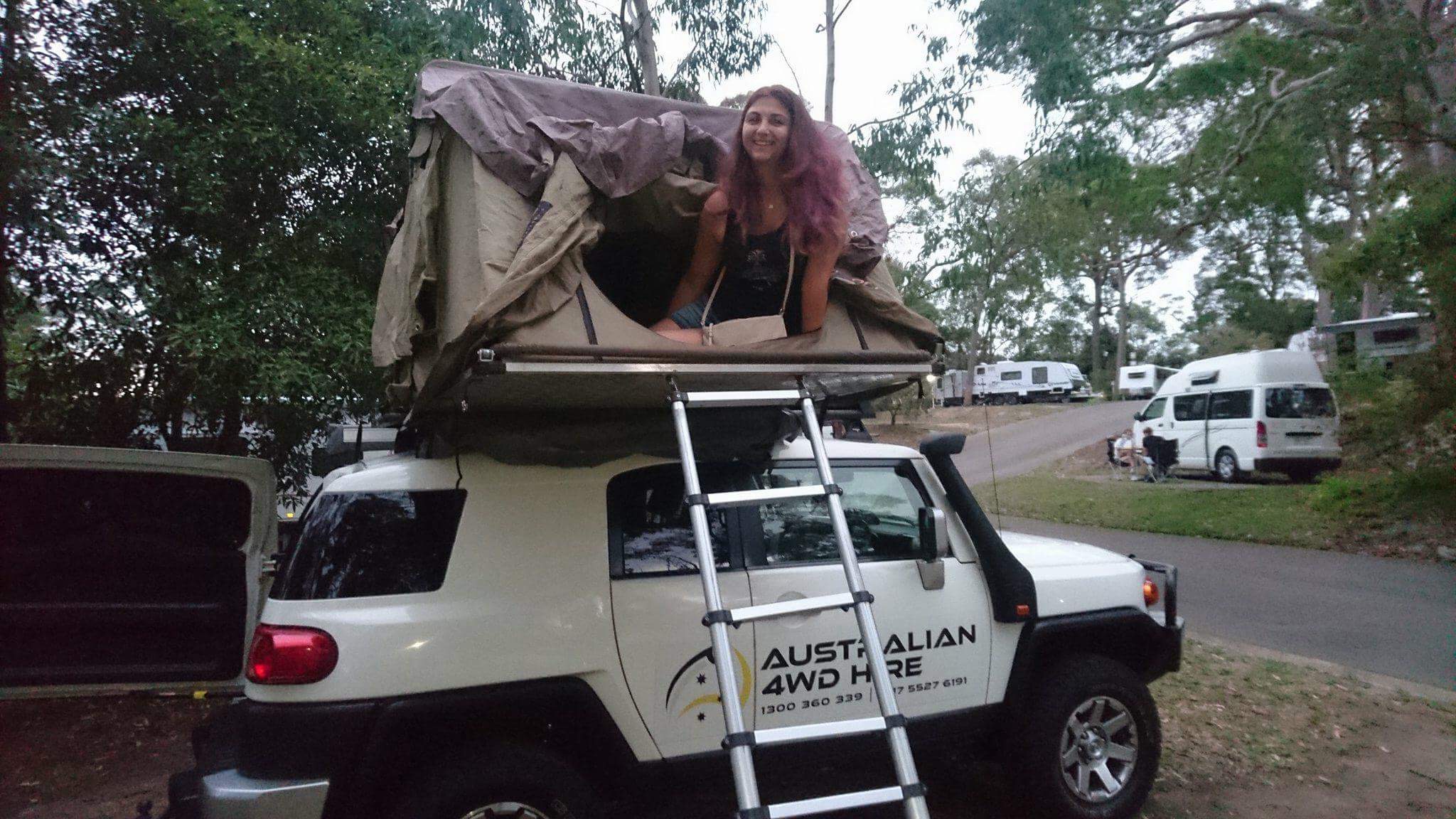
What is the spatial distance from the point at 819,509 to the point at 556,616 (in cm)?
119

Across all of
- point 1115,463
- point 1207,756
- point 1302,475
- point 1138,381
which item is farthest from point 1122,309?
point 1207,756

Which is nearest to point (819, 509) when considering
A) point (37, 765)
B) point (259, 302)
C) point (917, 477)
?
point (917, 477)

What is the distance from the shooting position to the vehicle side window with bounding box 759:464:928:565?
3564 millimetres

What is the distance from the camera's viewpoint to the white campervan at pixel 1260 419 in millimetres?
16688

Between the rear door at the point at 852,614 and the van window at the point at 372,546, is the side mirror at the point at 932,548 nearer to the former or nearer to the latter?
the rear door at the point at 852,614

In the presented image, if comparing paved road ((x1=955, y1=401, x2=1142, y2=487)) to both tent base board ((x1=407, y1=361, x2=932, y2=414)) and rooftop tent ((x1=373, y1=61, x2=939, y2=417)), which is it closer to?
rooftop tent ((x1=373, y1=61, x2=939, y2=417))

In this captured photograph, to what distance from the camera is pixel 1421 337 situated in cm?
1217

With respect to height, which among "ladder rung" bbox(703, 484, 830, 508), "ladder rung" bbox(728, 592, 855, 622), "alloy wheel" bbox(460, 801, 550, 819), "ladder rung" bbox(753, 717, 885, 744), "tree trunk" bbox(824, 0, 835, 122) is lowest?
"alloy wheel" bbox(460, 801, 550, 819)

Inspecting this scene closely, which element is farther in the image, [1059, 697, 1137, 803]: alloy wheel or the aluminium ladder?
[1059, 697, 1137, 803]: alloy wheel

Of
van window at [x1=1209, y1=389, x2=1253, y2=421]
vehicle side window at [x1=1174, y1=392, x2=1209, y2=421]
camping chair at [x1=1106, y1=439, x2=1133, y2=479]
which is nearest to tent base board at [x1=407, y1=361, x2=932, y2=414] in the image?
van window at [x1=1209, y1=389, x2=1253, y2=421]

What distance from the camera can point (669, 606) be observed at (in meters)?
3.23

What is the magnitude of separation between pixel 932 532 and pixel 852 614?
448 mm

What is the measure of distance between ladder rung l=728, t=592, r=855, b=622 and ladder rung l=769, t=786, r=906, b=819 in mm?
512

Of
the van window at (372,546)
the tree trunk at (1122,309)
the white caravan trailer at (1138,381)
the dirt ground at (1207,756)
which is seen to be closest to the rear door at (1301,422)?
the dirt ground at (1207,756)
